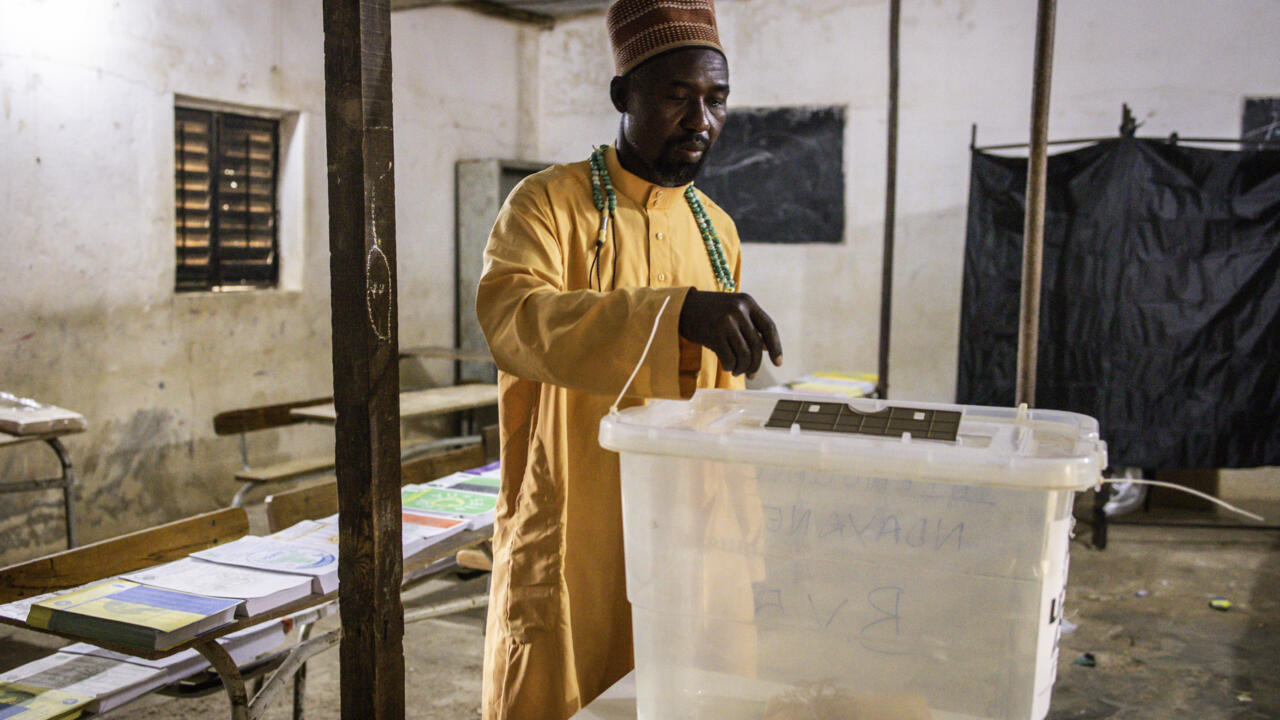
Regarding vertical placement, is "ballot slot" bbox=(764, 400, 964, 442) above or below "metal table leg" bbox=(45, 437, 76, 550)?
above

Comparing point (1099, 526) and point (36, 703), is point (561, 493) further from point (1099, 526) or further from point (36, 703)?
point (1099, 526)

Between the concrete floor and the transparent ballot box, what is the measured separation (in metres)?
2.65

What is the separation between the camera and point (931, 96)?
6559 mm

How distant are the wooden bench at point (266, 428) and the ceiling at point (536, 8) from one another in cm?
279

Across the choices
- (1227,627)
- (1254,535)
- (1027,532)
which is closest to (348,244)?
(1027,532)

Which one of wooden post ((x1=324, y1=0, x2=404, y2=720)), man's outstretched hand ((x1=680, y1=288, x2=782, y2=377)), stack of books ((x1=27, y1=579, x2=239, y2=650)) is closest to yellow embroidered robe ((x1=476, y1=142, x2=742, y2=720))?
wooden post ((x1=324, y1=0, x2=404, y2=720))

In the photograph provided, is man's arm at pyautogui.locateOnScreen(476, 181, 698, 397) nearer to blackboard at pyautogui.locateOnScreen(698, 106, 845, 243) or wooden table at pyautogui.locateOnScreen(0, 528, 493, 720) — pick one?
wooden table at pyautogui.locateOnScreen(0, 528, 493, 720)

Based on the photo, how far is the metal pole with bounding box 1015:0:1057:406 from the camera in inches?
106

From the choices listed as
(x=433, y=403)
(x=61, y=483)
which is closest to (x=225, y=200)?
(x=433, y=403)

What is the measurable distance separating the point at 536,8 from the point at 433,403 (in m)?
3.37

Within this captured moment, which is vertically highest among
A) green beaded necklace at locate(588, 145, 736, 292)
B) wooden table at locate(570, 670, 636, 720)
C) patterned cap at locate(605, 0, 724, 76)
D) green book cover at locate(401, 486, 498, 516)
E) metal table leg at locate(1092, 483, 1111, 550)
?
patterned cap at locate(605, 0, 724, 76)

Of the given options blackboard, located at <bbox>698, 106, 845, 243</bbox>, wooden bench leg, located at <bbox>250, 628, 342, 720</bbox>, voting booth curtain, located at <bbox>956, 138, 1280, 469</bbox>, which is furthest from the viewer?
blackboard, located at <bbox>698, 106, 845, 243</bbox>

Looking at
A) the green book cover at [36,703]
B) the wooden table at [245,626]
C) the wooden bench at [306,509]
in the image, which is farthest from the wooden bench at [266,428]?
the green book cover at [36,703]

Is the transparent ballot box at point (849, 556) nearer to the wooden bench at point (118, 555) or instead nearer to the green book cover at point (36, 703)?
the green book cover at point (36, 703)
